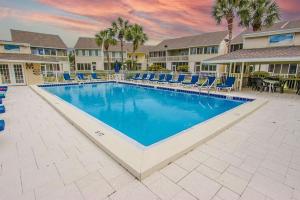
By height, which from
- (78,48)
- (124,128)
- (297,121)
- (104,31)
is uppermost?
(104,31)

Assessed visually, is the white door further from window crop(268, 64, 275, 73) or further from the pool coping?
window crop(268, 64, 275, 73)

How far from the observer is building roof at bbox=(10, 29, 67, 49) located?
26.7 m

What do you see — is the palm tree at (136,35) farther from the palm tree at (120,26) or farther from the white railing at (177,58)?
the white railing at (177,58)

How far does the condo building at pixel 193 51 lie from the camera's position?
2603 centimetres

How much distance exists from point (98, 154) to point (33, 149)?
143 centimetres

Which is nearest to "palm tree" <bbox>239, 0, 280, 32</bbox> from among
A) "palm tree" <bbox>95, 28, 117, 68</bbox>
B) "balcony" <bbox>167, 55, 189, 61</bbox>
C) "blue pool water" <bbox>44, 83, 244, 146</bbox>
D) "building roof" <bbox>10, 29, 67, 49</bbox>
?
"blue pool water" <bbox>44, 83, 244, 146</bbox>

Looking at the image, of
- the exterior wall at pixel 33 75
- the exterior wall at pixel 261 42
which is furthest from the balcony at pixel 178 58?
the exterior wall at pixel 33 75

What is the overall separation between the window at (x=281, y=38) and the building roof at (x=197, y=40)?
13.4 meters

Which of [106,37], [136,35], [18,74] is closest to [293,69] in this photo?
[136,35]

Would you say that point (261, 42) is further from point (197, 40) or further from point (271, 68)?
point (197, 40)

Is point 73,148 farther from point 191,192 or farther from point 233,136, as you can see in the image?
point 233,136

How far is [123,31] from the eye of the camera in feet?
86.0

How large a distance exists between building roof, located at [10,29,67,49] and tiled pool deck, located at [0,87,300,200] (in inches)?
1137

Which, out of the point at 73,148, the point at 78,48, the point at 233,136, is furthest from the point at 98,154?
the point at 78,48
